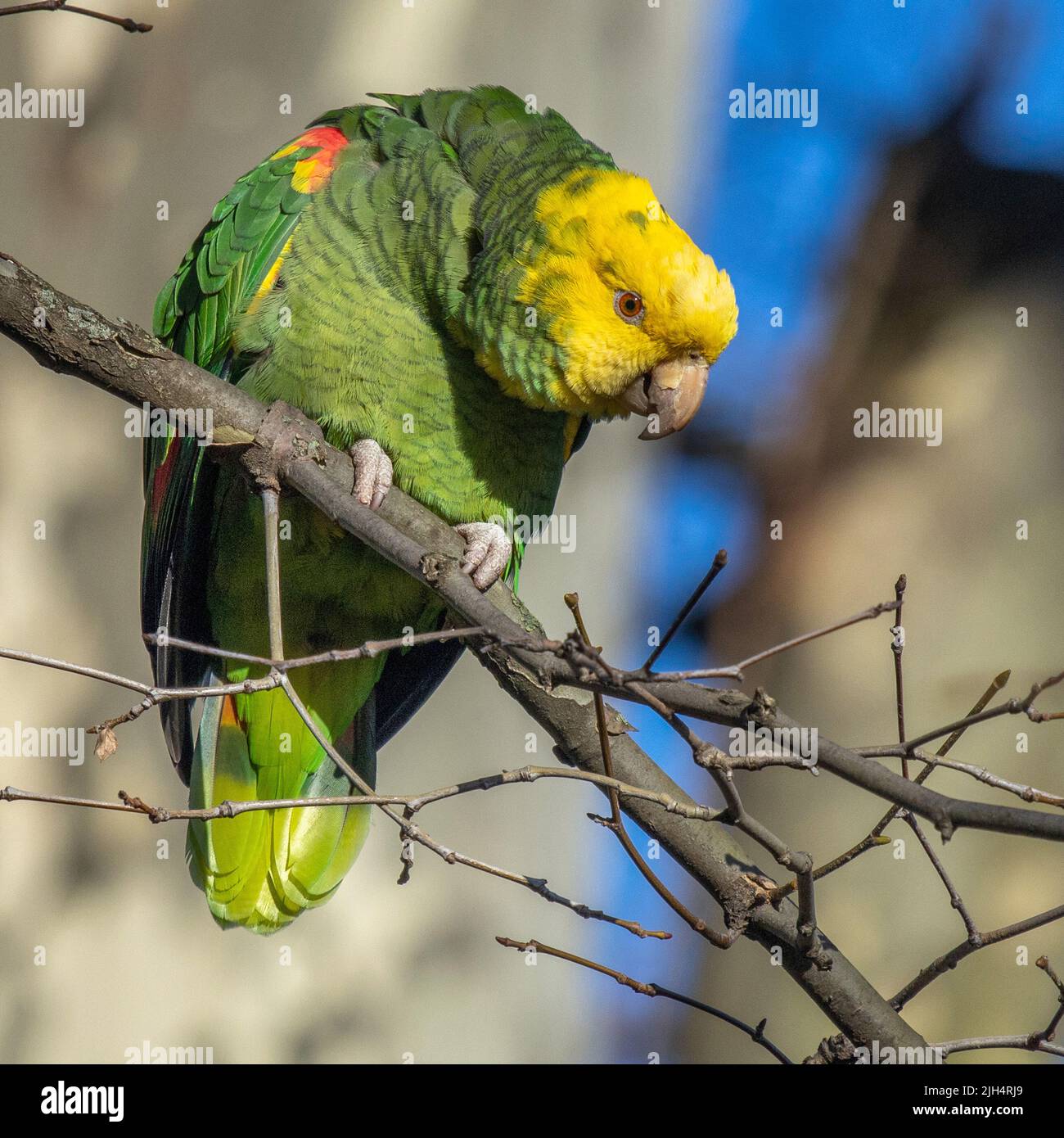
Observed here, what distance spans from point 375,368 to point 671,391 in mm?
641

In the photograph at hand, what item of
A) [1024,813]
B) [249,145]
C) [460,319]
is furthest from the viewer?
[249,145]

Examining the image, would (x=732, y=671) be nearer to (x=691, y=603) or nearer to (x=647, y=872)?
(x=691, y=603)

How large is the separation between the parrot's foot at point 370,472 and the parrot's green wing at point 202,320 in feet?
1.16

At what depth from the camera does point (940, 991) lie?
3635mm

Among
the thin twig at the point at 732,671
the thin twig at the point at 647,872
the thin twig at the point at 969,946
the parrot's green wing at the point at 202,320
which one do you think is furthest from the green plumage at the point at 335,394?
the thin twig at the point at 969,946

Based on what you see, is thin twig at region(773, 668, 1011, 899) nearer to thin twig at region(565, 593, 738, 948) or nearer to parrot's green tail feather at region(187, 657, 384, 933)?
thin twig at region(565, 593, 738, 948)

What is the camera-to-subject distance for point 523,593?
402 centimetres

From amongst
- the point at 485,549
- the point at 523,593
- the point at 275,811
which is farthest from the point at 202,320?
the point at 523,593

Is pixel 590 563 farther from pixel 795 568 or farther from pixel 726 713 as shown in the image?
pixel 726 713

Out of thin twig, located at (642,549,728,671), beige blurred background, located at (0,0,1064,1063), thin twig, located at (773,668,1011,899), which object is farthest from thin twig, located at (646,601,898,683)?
beige blurred background, located at (0,0,1064,1063)

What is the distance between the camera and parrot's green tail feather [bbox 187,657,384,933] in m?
2.72

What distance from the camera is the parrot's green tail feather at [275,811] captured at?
2723mm

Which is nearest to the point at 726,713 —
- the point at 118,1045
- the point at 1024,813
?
the point at 1024,813
